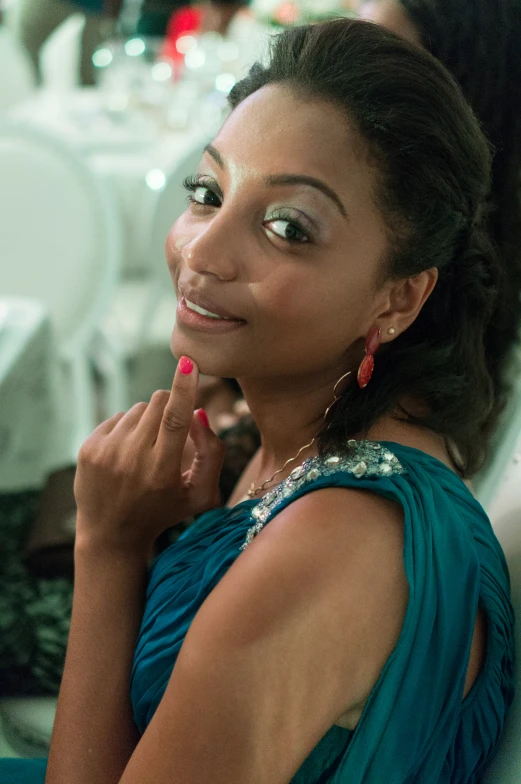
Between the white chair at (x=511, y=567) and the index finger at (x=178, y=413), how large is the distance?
0.39 meters

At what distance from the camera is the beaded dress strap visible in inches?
30.5

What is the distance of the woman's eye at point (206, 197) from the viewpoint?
2.92 feet

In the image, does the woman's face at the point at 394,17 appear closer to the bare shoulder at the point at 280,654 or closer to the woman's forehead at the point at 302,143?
the woman's forehead at the point at 302,143

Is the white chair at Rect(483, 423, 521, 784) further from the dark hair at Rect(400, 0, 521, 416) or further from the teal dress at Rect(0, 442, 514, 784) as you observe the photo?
the dark hair at Rect(400, 0, 521, 416)

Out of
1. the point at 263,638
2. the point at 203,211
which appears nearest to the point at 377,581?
the point at 263,638

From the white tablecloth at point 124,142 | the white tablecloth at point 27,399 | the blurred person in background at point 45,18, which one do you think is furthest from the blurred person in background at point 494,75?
the blurred person in background at point 45,18

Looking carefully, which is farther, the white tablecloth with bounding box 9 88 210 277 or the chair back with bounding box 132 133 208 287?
the white tablecloth with bounding box 9 88 210 277

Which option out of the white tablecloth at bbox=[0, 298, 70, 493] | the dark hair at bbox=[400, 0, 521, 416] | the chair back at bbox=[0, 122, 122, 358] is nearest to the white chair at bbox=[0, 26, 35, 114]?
the chair back at bbox=[0, 122, 122, 358]

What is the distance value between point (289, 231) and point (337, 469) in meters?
0.24

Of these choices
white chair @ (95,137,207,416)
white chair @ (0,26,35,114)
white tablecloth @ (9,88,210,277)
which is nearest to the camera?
white chair @ (95,137,207,416)

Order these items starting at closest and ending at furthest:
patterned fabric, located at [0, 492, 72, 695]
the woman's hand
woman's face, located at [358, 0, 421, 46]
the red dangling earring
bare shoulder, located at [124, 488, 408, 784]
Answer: bare shoulder, located at [124, 488, 408, 784], the red dangling earring, the woman's hand, patterned fabric, located at [0, 492, 72, 695], woman's face, located at [358, 0, 421, 46]

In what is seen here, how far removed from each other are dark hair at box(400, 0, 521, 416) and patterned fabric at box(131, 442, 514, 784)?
466 mm

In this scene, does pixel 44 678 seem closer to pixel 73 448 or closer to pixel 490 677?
pixel 490 677

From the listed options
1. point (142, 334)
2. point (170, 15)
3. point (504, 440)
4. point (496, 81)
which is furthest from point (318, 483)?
point (170, 15)
